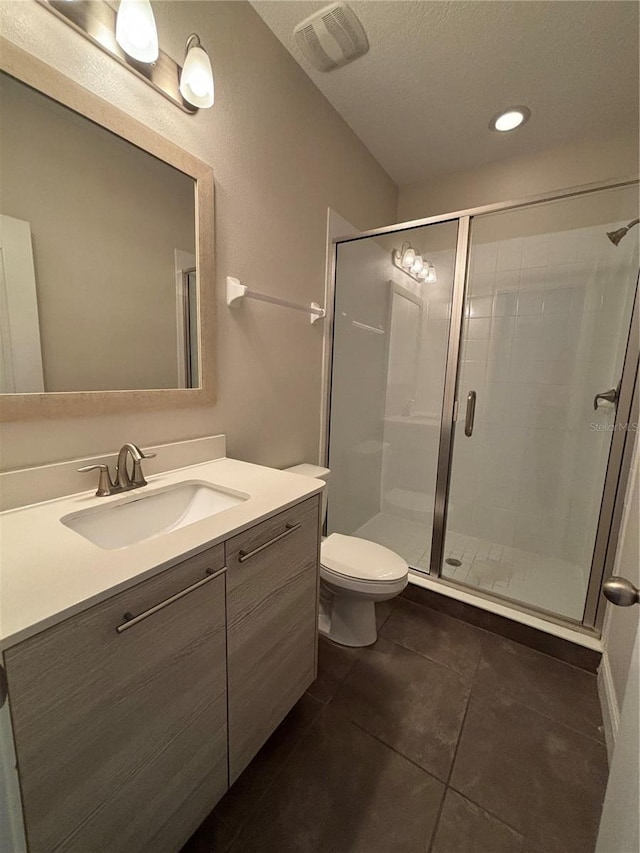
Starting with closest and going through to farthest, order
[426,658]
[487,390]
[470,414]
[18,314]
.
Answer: [18,314] → [426,658] → [470,414] → [487,390]

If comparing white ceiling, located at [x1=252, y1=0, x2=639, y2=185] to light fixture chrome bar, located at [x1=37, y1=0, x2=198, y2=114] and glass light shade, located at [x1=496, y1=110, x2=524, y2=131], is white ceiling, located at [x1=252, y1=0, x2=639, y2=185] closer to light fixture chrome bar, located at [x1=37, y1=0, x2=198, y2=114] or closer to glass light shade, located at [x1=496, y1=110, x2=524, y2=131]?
glass light shade, located at [x1=496, y1=110, x2=524, y2=131]

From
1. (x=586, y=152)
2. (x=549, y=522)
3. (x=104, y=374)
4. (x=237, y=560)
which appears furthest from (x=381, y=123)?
(x=549, y=522)

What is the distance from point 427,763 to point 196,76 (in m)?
2.27

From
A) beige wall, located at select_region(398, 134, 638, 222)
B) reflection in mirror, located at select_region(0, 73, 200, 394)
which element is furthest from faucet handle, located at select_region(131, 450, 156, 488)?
beige wall, located at select_region(398, 134, 638, 222)

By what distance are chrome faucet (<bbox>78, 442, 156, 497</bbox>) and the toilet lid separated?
0.83m

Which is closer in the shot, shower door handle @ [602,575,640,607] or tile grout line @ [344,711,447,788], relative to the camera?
shower door handle @ [602,575,640,607]

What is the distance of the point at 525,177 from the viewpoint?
7.11 feet

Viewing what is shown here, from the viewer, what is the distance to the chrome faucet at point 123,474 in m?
1.00

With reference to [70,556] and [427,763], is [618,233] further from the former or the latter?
[70,556]

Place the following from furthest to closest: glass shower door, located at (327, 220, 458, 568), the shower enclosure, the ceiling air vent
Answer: glass shower door, located at (327, 220, 458, 568) → the shower enclosure → the ceiling air vent

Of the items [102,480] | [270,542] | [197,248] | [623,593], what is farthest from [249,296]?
[623,593]

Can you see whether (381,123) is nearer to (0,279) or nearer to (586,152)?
(586,152)

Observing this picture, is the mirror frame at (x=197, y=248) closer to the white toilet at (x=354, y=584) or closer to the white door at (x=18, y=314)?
the white door at (x=18, y=314)

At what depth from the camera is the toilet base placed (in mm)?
1556
